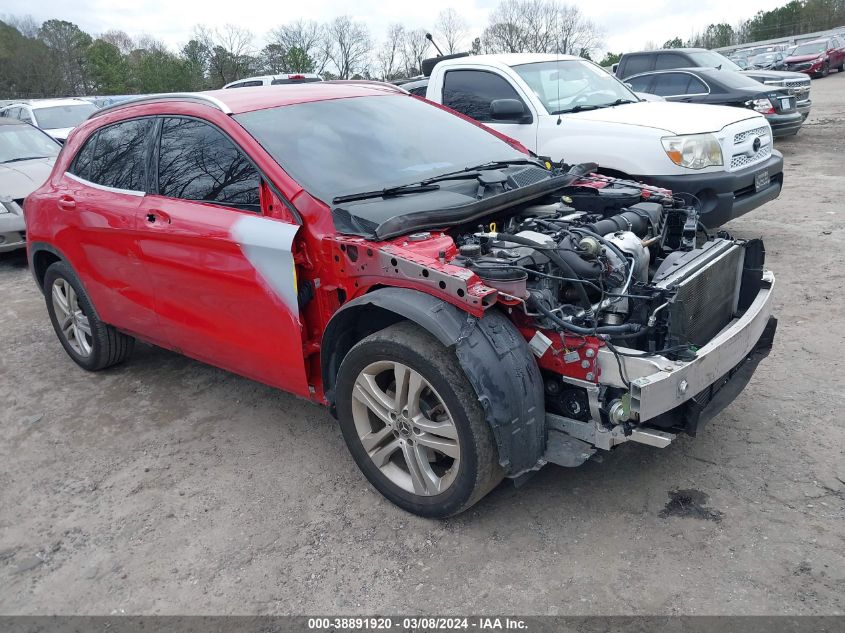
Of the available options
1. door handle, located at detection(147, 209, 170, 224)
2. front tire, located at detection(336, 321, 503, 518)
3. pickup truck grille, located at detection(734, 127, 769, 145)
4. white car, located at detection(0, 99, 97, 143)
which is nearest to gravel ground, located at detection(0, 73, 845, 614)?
front tire, located at detection(336, 321, 503, 518)

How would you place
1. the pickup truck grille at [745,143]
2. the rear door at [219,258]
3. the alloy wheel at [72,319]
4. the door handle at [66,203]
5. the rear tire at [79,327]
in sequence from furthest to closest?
the pickup truck grille at [745,143] < the alloy wheel at [72,319] < the rear tire at [79,327] < the door handle at [66,203] < the rear door at [219,258]

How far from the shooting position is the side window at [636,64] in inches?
529

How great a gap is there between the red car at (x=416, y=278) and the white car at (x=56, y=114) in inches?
429

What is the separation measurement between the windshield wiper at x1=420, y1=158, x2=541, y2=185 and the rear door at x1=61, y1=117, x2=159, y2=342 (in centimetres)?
182

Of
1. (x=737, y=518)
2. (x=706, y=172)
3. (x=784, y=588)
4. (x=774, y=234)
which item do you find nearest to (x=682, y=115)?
(x=706, y=172)

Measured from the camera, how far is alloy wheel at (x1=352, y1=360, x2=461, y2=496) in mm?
3027

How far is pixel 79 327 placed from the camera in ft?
17.1

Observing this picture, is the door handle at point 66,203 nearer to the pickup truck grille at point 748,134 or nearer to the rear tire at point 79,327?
the rear tire at point 79,327

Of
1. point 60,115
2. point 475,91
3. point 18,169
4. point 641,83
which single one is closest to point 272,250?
point 475,91

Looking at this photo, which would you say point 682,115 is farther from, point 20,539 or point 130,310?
point 20,539

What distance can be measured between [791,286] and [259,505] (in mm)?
4632

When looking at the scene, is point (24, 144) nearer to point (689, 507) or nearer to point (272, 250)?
point (272, 250)

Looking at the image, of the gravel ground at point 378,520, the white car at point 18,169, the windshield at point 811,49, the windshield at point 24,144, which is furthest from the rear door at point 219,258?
the windshield at point 811,49

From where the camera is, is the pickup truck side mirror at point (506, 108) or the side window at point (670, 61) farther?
the side window at point (670, 61)
